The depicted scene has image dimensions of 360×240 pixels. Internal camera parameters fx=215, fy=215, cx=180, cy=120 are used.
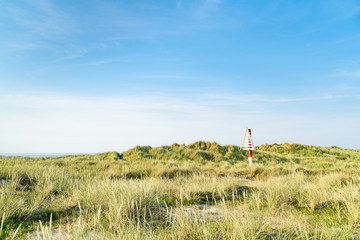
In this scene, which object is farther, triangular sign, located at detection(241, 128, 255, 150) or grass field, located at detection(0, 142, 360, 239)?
triangular sign, located at detection(241, 128, 255, 150)

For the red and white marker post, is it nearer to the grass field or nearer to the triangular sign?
the triangular sign

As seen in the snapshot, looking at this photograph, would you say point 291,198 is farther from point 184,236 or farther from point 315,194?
point 184,236

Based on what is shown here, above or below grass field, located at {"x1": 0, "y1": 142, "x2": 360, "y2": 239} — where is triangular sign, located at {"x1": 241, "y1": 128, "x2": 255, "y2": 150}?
above

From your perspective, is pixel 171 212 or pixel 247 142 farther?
pixel 247 142

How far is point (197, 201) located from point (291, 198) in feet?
6.33

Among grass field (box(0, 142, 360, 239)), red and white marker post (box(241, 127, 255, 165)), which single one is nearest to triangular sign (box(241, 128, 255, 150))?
red and white marker post (box(241, 127, 255, 165))

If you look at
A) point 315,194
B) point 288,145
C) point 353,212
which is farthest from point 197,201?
point 288,145

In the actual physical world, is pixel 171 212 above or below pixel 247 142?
below

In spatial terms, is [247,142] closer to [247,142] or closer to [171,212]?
[247,142]

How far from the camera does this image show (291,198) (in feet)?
14.5

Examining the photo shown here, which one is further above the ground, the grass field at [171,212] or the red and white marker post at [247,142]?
the red and white marker post at [247,142]

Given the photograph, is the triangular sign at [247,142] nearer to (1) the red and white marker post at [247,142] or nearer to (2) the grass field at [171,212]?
(1) the red and white marker post at [247,142]

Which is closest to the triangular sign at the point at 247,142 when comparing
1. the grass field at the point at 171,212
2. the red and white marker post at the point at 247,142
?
the red and white marker post at the point at 247,142

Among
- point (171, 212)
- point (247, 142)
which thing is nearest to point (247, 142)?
point (247, 142)
